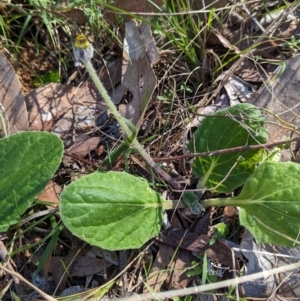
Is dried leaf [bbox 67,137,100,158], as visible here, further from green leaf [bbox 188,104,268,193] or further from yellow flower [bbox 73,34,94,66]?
yellow flower [bbox 73,34,94,66]

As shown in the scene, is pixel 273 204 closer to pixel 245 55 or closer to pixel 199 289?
pixel 199 289

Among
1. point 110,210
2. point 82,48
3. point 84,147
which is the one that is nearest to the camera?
point 82,48

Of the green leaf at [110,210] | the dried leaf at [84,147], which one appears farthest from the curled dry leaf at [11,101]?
the green leaf at [110,210]

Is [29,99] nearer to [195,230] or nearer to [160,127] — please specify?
[160,127]

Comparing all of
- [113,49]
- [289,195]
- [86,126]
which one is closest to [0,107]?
[86,126]

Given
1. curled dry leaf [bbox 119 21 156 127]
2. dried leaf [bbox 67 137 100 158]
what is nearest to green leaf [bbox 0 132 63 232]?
dried leaf [bbox 67 137 100 158]

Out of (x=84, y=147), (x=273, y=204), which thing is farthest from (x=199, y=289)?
(x=84, y=147)

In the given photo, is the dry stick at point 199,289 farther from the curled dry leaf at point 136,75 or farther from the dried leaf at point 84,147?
the curled dry leaf at point 136,75

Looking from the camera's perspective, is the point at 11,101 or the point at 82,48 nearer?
the point at 82,48
